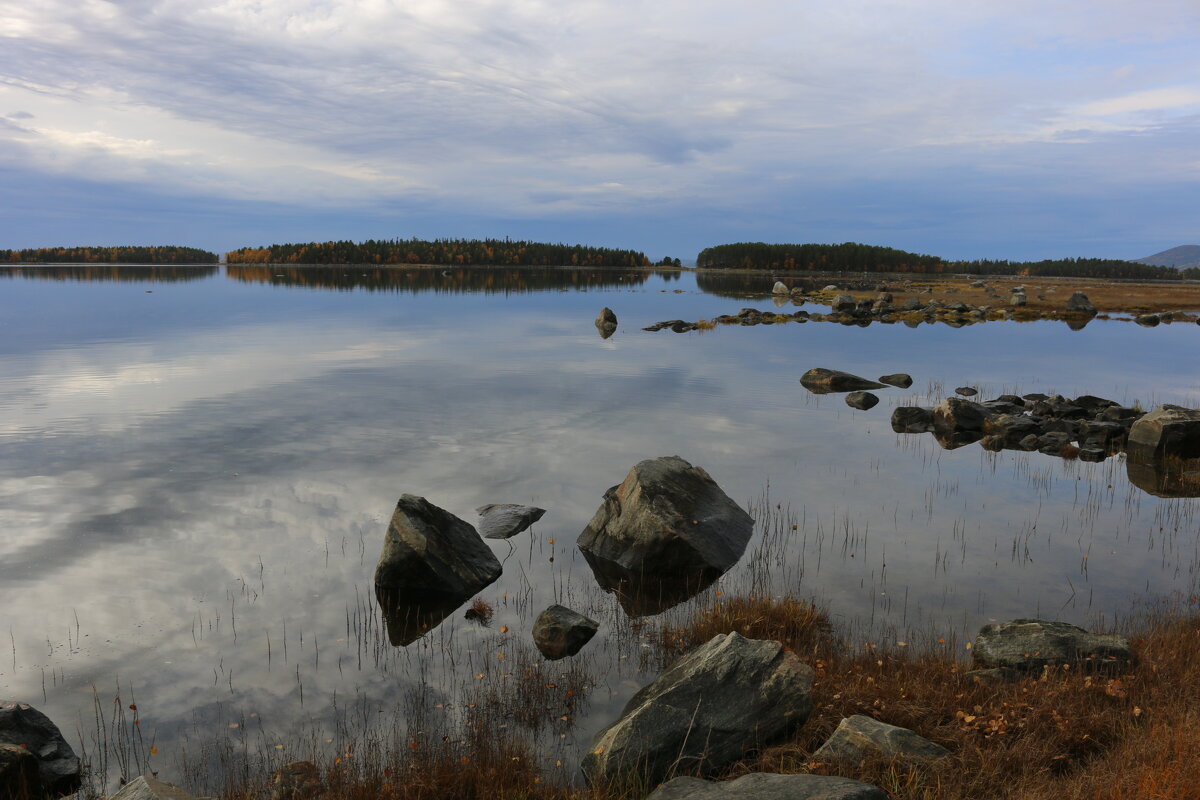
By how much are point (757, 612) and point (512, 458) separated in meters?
12.9

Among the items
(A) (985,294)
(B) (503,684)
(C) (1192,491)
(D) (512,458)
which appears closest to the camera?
(B) (503,684)

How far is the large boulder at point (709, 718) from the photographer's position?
27.0ft

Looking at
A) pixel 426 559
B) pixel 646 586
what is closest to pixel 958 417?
pixel 646 586

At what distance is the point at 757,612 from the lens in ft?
40.8

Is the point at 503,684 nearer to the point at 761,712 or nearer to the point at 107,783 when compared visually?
the point at 761,712

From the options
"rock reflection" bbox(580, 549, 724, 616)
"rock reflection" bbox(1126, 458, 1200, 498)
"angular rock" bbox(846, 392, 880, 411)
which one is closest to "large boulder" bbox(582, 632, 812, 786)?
"rock reflection" bbox(580, 549, 724, 616)

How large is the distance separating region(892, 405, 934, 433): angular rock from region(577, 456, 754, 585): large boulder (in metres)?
14.2

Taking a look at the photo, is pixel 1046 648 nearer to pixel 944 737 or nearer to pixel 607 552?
pixel 944 737

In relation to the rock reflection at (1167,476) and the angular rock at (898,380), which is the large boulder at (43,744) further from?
the angular rock at (898,380)

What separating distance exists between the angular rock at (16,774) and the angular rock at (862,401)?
3075cm

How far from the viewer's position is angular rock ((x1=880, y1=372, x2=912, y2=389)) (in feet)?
124

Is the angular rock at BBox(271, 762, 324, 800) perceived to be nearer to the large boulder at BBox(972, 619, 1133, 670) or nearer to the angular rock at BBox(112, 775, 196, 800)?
the angular rock at BBox(112, 775, 196, 800)

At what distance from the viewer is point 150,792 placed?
23.0 ft

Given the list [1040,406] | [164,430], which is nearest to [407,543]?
[164,430]
